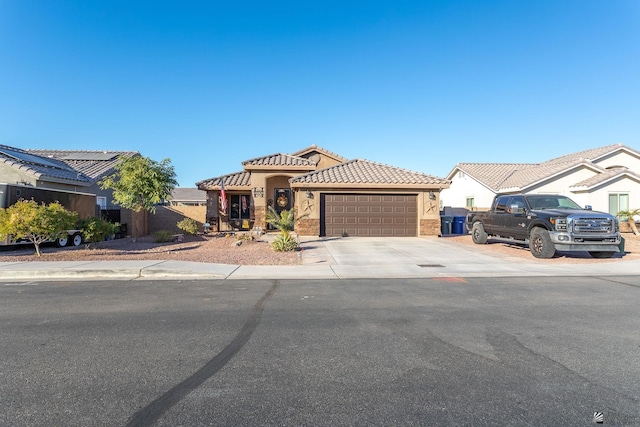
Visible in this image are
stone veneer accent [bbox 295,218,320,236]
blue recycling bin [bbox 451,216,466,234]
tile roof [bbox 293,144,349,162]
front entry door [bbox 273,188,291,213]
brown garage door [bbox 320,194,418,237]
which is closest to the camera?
stone veneer accent [bbox 295,218,320,236]

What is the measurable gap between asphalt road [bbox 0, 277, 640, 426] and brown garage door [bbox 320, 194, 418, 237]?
12469 millimetres

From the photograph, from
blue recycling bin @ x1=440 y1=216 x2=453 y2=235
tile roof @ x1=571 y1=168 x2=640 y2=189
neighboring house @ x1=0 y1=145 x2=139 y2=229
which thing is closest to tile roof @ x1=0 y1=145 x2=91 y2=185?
neighboring house @ x1=0 y1=145 x2=139 y2=229

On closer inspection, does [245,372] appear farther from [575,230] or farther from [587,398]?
[575,230]

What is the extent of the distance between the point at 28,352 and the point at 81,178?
18790 mm

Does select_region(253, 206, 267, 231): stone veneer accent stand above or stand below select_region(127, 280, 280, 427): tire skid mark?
above

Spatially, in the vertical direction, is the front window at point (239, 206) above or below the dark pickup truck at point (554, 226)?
above

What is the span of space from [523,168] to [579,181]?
300 inches

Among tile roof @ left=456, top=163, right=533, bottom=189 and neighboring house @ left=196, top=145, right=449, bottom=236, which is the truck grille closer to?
neighboring house @ left=196, top=145, right=449, bottom=236

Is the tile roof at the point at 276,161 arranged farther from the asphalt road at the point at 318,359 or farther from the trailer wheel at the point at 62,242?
the asphalt road at the point at 318,359

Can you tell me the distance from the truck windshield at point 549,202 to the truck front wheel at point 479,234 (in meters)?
3.08

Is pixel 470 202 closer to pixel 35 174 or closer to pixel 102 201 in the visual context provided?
pixel 102 201

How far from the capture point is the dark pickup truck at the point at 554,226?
1180 centimetres

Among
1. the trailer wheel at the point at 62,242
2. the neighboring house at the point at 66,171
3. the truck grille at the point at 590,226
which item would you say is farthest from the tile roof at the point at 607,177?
the trailer wheel at the point at 62,242

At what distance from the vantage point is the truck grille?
38.7 ft
